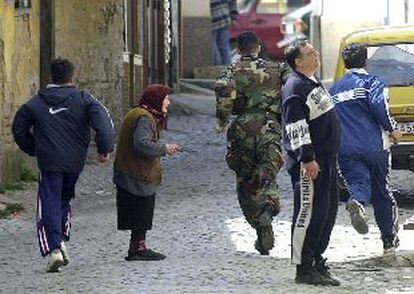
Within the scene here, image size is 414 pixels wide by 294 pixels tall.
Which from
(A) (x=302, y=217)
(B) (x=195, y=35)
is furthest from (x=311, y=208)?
(B) (x=195, y=35)

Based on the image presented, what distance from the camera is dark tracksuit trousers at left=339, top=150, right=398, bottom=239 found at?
11945 mm

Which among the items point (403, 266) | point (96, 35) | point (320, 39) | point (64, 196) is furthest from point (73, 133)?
point (320, 39)

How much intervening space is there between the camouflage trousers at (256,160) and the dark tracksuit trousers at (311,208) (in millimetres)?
1574

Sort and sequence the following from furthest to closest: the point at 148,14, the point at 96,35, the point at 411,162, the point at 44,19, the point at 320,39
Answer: the point at 320,39
the point at 148,14
the point at 96,35
the point at 44,19
the point at 411,162

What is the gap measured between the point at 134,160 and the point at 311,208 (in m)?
1.87

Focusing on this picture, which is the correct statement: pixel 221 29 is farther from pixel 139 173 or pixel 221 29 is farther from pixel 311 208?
pixel 311 208

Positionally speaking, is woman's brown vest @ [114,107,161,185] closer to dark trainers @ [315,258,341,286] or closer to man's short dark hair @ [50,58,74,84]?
man's short dark hair @ [50,58,74,84]

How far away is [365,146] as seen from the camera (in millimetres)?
12008

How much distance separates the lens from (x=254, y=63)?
1240 cm

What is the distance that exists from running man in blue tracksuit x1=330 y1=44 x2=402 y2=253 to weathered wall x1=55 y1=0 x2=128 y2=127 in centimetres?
822

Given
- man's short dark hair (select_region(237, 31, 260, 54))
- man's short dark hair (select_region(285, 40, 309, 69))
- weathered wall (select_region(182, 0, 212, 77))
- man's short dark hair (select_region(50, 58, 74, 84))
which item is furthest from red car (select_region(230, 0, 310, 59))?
man's short dark hair (select_region(285, 40, 309, 69))

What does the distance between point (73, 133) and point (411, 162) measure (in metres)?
4.90

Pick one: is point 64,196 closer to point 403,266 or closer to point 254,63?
point 254,63

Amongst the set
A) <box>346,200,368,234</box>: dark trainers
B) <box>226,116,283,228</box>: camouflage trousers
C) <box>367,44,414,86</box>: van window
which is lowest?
<box>346,200,368,234</box>: dark trainers
